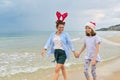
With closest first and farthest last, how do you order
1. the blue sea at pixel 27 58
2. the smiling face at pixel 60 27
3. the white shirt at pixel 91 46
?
the white shirt at pixel 91 46, the smiling face at pixel 60 27, the blue sea at pixel 27 58

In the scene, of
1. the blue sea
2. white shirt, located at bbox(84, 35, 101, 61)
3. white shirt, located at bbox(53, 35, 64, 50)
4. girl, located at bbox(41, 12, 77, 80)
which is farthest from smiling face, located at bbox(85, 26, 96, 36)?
the blue sea

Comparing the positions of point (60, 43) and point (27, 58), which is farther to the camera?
point (27, 58)

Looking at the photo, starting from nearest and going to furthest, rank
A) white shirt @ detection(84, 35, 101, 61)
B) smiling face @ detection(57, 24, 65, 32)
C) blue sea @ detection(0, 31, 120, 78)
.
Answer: white shirt @ detection(84, 35, 101, 61), smiling face @ detection(57, 24, 65, 32), blue sea @ detection(0, 31, 120, 78)

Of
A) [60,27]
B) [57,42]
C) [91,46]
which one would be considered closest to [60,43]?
[57,42]

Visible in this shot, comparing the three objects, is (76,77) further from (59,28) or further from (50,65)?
(50,65)

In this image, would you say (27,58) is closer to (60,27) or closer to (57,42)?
(57,42)

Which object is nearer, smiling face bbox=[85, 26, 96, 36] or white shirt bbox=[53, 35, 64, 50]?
smiling face bbox=[85, 26, 96, 36]

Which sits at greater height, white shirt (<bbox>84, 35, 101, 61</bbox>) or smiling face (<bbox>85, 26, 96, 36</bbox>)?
smiling face (<bbox>85, 26, 96, 36</bbox>)

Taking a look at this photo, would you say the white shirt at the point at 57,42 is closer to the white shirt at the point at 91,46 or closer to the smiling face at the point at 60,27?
the smiling face at the point at 60,27

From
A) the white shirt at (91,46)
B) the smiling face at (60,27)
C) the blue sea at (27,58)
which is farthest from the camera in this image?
the blue sea at (27,58)

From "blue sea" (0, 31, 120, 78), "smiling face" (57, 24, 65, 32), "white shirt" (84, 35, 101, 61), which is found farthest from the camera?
"blue sea" (0, 31, 120, 78)

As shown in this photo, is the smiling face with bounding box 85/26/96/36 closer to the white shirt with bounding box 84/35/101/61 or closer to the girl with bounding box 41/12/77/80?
the white shirt with bounding box 84/35/101/61

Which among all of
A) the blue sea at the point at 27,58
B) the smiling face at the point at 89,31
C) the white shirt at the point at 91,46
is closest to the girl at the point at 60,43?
the white shirt at the point at 91,46

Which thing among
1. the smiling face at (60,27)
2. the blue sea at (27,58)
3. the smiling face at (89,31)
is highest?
the smiling face at (60,27)
